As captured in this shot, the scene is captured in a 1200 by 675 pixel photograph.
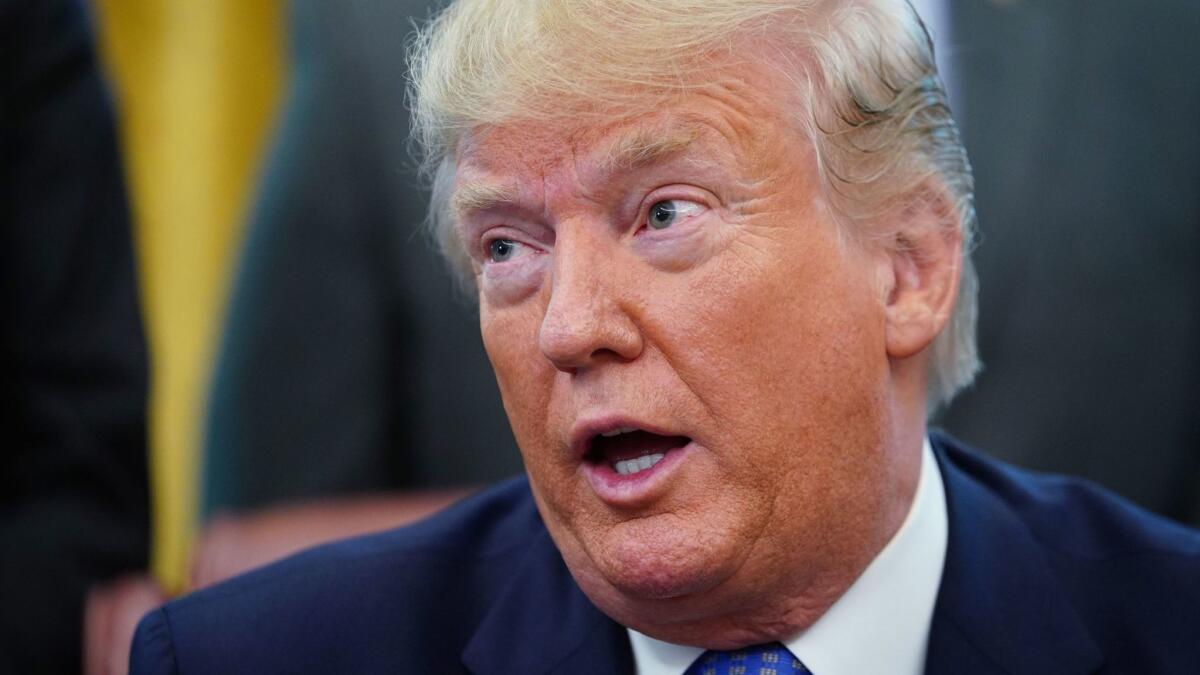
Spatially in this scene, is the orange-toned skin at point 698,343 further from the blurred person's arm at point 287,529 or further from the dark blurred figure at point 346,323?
the dark blurred figure at point 346,323

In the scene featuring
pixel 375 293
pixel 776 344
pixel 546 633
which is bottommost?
pixel 546 633

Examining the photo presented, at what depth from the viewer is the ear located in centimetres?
229

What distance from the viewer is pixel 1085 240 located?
142 inches

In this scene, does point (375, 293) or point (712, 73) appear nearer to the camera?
point (712, 73)

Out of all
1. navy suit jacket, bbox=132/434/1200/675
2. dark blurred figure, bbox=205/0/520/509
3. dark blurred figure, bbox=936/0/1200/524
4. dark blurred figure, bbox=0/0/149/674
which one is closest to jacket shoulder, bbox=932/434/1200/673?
navy suit jacket, bbox=132/434/1200/675

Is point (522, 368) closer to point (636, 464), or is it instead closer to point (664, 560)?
point (636, 464)

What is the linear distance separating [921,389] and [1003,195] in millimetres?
1280

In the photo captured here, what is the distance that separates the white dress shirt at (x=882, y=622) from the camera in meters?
2.31

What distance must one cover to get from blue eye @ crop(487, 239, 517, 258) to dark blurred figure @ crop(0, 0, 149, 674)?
1566mm

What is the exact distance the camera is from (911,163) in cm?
233

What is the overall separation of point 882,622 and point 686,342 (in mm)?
537

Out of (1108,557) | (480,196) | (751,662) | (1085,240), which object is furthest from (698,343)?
(1085,240)

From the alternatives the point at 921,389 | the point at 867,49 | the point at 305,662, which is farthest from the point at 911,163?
the point at 305,662

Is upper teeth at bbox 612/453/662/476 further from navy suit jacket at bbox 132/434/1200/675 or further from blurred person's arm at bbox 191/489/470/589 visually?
blurred person's arm at bbox 191/489/470/589
